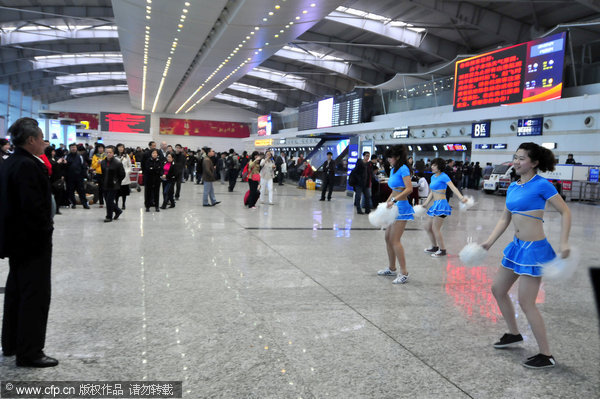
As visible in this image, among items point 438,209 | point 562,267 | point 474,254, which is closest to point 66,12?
point 438,209

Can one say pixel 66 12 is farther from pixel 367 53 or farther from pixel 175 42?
pixel 367 53

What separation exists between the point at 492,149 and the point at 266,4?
16418mm

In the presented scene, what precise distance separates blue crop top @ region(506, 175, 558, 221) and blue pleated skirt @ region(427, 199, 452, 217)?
167 inches

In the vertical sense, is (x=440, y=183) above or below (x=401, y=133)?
below

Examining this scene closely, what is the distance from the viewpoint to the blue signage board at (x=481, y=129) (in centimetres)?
2583

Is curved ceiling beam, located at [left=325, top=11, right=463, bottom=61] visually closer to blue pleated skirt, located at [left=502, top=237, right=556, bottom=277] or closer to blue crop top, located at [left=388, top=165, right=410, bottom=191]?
blue crop top, located at [left=388, top=165, right=410, bottom=191]

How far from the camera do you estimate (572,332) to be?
4148mm

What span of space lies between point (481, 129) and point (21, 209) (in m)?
26.2

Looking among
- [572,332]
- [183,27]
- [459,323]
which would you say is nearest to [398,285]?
[459,323]

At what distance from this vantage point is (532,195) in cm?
354

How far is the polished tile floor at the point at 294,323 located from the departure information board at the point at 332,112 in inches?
1223

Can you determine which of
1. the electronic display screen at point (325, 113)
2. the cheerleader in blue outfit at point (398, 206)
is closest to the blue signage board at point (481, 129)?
the electronic display screen at point (325, 113)

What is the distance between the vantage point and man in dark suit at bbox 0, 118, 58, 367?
3.06 metres

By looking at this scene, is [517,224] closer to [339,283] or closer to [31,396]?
[339,283]
